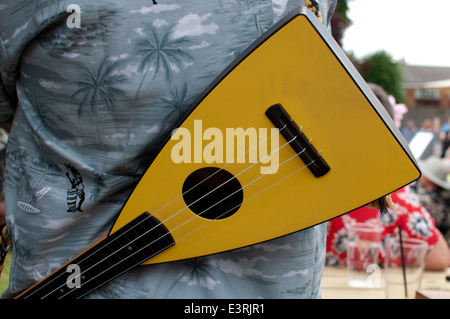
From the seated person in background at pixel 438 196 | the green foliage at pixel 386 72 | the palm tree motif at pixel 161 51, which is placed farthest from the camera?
the green foliage at pixel 386 72

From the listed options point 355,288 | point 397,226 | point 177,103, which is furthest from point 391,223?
point 177,103

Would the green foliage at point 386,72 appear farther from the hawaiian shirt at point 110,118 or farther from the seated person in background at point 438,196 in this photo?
the hawaiian shirt at point 110,118

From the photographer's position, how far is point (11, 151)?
0.83m

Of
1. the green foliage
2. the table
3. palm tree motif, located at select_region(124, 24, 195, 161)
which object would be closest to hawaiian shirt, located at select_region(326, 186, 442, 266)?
the table

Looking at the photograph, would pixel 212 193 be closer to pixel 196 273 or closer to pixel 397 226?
pixel 196 273

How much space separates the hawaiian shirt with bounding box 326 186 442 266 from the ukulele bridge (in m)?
1.56

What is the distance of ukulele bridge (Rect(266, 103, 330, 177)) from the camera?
29.9 inches

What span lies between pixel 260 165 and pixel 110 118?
10.7 inches

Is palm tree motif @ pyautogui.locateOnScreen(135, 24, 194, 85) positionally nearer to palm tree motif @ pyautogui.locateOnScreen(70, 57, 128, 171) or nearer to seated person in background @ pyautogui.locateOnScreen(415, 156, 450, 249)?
palm tree motif @ pyautogui.locateOnScreen(70, 57, 128, 171)

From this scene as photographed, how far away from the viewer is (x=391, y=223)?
92.7 inches

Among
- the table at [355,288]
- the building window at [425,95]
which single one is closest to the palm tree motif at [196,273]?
the table at [355,288]

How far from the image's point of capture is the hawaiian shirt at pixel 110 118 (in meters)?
0.73
